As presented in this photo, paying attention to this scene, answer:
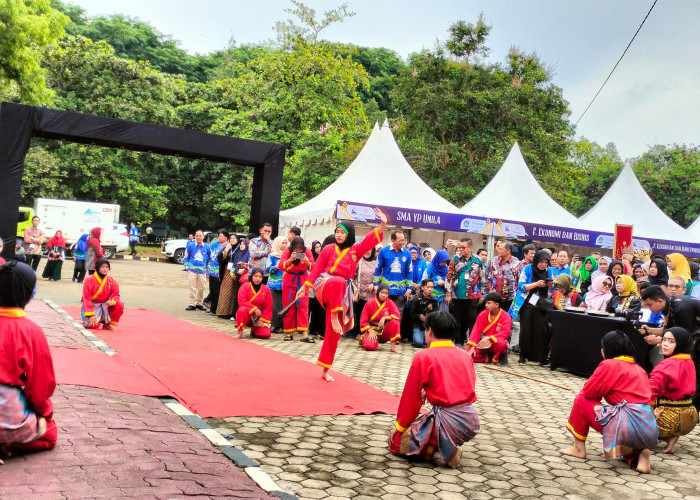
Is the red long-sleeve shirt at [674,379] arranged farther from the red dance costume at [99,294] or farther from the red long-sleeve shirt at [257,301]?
the red dance costume at [99,294]

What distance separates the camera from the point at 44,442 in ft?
12.7

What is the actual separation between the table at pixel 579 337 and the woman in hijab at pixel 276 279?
4.36 meters

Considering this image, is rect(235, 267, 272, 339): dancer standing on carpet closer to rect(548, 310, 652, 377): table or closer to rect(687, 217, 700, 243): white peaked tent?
rect(548, 310, 652, 377): table

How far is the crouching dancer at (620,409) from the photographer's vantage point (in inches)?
188

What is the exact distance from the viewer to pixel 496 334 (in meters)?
9.50

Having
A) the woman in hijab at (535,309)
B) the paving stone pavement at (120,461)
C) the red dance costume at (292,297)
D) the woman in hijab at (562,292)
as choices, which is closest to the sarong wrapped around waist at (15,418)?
the paving stone pavement at (120,461)

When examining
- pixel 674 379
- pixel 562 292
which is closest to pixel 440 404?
pixel 674 379

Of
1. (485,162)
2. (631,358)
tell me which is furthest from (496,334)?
(485,162)

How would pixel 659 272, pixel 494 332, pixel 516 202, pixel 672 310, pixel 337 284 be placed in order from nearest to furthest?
pixel 672 310 → pixel 337 284 → pixel 659 272 → pixel 494 332 → pixel 516 202

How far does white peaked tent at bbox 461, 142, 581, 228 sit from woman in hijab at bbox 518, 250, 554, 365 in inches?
257

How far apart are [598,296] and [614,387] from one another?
510cm

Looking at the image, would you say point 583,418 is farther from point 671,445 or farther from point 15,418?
point 15,418

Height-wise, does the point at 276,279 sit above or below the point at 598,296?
below

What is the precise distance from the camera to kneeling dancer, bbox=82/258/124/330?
977cm
